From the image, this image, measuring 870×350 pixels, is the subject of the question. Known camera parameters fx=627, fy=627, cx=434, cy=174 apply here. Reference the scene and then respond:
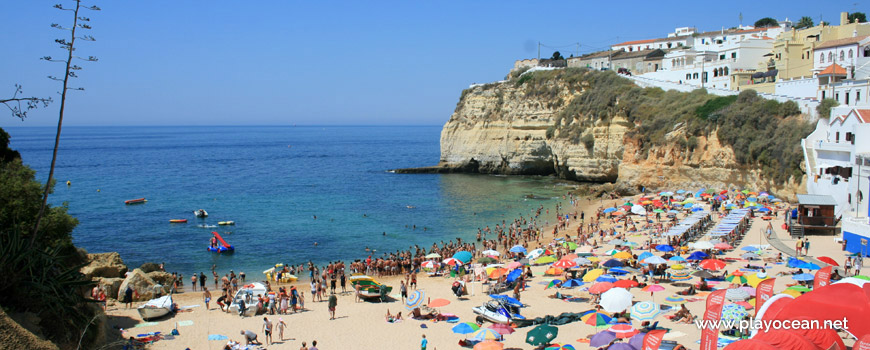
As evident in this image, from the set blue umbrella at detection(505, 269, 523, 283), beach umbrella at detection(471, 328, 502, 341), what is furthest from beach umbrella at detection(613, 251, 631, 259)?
beach umbrella at detection(471, 328, 502, 341)

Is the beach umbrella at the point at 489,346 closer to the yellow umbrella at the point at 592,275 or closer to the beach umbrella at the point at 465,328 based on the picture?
the beach umbrella at the point at 465,328

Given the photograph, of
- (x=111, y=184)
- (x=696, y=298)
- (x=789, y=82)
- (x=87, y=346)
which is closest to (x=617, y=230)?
(x=696, y=298)

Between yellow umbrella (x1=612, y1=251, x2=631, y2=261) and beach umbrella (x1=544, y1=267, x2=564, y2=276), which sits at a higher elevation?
yellow umbrella (x1=612, y1=251, x2=631, y2=261)

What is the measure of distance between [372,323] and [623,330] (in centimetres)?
741

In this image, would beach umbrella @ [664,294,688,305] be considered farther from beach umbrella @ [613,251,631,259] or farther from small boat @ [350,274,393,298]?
small boat @ [350,274,393,298]

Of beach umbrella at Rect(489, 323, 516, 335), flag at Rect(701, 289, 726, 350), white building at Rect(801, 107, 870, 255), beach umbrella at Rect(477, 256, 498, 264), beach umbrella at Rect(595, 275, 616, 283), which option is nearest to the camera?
flag at Rect(701, 289, 726, 350)

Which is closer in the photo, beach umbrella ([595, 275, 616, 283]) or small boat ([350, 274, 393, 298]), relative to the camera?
beach umbrella ([595, 275, 616, 283])

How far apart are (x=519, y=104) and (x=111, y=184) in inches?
1663

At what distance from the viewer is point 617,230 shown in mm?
33531

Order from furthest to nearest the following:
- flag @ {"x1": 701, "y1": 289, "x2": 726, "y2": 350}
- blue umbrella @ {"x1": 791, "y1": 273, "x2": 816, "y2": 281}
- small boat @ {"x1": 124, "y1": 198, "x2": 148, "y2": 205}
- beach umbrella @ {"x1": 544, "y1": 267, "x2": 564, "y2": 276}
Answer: small boat @ {"x1": 124, "y1": 198, "x2": 148, "y2": 205}
beach umbrella @ {"x1": 544, "y1": 267, "x2": 564, "y2": 276}
blue umbrella @ {"x1": 791, "y1": 273, "x2": 816, "y2": 281}
flag @ {"x1": 701, "y1": 289, "x2": 726, "y2": 350}

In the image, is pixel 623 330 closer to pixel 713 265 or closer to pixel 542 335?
pixel 542 335

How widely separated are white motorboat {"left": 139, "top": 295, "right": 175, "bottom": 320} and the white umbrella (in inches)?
503

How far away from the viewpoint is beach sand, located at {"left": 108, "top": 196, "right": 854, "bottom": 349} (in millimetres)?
16156

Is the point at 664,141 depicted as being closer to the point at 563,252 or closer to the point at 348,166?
the point at 563,252
